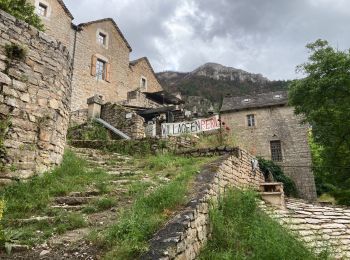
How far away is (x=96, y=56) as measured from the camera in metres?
22.0

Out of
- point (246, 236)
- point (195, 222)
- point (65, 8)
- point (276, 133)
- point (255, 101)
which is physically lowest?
point (246, 236)

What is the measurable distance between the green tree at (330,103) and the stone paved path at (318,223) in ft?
25.9

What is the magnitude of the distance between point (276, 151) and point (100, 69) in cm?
1316

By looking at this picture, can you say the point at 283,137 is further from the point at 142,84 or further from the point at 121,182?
the point at 121,182

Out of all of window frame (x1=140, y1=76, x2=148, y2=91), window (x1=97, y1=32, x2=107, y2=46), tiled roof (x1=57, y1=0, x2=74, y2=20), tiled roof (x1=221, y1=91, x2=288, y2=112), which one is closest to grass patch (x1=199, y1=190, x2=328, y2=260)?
tiled roof (x1=221, y1=91, x2=288, y2=112)

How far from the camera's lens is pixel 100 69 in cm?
2233

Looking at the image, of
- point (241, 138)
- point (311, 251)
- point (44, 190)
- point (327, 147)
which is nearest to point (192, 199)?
point (311, 251)

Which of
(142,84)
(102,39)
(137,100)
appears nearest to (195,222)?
(137,100)

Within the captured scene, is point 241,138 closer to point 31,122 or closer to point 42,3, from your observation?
point 42,3

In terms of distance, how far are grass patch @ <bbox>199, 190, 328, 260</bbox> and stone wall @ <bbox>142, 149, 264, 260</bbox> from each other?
0.60 ft

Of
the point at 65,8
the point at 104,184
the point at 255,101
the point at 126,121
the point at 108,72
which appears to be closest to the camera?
the point at 104,184

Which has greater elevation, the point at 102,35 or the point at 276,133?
the point at 102,35

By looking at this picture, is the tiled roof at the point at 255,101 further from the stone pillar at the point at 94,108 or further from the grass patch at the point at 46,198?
the grass patch at the point at 46,198

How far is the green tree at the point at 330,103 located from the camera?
15438 mm
